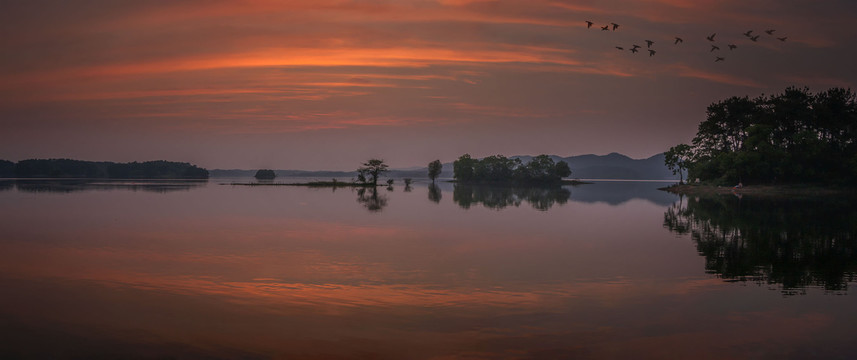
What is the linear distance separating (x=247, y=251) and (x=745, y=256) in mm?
19463

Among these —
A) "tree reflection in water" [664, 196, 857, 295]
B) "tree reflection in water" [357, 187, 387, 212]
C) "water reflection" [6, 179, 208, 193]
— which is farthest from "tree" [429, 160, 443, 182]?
"tree reflection in water" [664, 196, 857, 295]

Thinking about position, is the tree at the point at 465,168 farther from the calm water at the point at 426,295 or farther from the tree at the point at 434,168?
the calm water at the point at 426,295

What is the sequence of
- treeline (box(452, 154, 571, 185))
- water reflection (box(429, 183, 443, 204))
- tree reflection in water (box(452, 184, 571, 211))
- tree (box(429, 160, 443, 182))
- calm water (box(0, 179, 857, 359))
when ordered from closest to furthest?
1. calm water (box(0, 179, 857, 359))
2. tree reflection in water (box(452, 184, 571, 211))
3. water reflection (box(429, 183, 443, 204))
4. treeline (box(452, 154, 571, 185))
5. tree (box(429, 160, 443, 182))

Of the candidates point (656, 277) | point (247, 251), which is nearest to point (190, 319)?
point (247, 251)

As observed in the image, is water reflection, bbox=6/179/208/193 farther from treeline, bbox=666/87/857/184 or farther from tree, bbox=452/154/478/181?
treeline, bbox=666/87/857/184

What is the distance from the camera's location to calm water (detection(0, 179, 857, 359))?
10.1 m

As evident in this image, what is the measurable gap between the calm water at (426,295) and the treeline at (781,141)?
70.3 meters

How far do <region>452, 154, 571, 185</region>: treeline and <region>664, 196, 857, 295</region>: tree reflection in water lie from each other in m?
124

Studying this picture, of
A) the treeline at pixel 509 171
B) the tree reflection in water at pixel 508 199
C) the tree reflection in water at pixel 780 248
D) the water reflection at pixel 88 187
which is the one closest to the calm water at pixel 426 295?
the tree reflection in water at pixel 780 248

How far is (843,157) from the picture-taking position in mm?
89500

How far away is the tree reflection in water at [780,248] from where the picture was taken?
16312 millimetres

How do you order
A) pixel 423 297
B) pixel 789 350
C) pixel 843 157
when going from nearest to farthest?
pixel 789 350, pixel 423 297, pixel 843 157

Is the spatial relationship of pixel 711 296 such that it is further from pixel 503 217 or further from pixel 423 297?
pixel 503 217

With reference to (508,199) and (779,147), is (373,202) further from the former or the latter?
(779,147)
